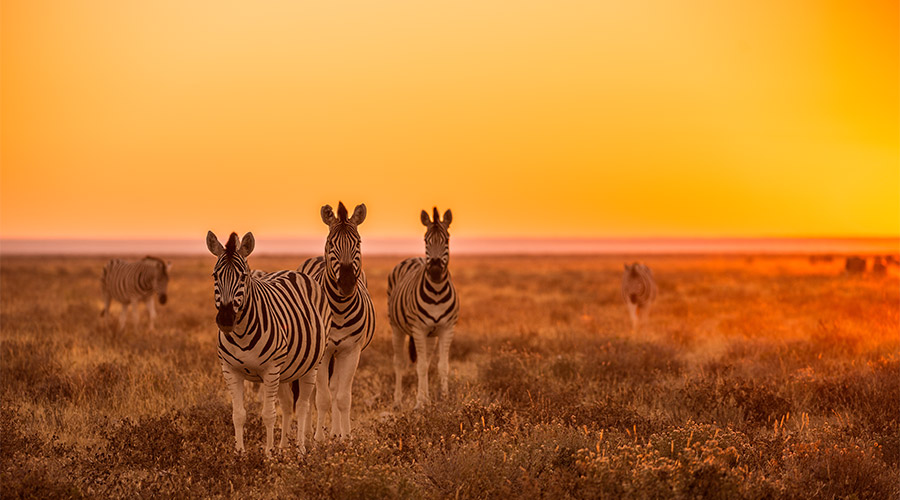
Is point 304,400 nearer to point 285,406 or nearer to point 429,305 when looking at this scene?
point 285,406

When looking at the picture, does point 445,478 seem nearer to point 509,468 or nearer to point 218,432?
point 509,468

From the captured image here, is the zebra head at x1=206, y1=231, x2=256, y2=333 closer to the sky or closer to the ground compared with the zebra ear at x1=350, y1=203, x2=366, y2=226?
closer to the ground

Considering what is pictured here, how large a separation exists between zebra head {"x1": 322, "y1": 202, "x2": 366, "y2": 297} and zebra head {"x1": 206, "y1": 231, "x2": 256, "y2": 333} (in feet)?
3.83

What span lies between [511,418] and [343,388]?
189 cm

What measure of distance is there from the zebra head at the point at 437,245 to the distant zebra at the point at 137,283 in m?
10.7

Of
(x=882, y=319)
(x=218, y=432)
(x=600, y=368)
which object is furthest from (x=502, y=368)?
(x=882, y=319)

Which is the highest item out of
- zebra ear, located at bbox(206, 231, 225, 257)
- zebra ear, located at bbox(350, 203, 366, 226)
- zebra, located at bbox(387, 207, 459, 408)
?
zebra ear, located at bbox(350, 203, 366, 226)

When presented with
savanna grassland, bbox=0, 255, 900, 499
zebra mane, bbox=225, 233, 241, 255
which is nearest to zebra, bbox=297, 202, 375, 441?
savanna grassland, bbox=0, 255, 900, 499

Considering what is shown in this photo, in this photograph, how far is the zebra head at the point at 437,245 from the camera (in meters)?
8.79

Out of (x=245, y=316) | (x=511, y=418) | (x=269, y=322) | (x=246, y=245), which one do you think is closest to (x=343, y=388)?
(x=269, y=322)

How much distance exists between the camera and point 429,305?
9.26 meters

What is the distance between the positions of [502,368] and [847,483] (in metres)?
5.60

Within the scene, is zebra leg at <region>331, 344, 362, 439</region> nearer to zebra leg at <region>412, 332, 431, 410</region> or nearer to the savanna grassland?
the savanna grassland

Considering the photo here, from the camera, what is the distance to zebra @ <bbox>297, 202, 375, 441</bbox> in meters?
6.84
